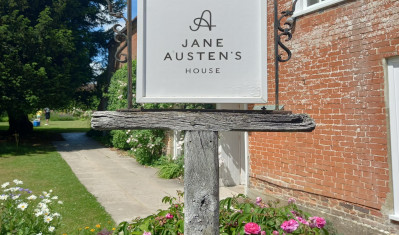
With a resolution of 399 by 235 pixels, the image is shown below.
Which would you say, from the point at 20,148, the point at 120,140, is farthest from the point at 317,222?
the point at 20,148

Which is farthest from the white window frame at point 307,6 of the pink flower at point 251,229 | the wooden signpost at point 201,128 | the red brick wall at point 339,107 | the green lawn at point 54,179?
the green lawn at point 54,179

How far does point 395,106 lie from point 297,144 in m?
1.63

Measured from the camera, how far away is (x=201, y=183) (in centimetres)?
202

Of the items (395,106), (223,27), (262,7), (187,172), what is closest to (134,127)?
(187,172)

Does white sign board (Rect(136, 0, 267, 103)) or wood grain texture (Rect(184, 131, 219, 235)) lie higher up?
white sign board (Rect(136, 0, 267, 103))

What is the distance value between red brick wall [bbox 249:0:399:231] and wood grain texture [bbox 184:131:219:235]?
121 inches

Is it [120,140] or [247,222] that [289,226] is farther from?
[120,140]

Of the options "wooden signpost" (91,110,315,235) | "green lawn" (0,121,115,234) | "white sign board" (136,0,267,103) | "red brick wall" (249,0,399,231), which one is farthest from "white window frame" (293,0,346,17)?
"green lawn" (0,121,115,234)

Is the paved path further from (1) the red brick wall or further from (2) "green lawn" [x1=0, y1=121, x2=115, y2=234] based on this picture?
(1) the red brick wall

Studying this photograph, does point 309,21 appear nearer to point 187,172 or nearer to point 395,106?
point 395,106

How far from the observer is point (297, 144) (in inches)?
212

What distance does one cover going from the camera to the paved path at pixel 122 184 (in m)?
6.09

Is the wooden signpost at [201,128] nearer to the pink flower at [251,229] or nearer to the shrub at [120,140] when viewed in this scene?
the pink flower at [251,229]

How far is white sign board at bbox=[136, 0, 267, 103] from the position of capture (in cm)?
200
